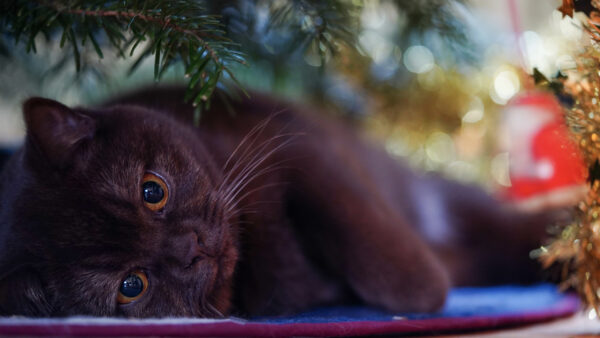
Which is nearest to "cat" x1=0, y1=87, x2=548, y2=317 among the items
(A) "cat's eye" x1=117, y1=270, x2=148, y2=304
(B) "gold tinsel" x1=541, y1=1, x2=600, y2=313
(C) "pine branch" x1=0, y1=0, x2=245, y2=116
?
(A) "cat's eye" x1=117, y1=270, x2=148, y2=304

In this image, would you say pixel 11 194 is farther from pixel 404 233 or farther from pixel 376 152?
pixel 376 152

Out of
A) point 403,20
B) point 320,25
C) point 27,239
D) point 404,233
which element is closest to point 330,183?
point 404,233

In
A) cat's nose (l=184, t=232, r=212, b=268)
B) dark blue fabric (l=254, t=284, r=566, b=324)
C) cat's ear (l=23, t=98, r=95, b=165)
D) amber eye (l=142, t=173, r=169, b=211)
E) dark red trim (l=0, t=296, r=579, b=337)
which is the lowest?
dark blue fabric (l=254, t=284, r=566, b=324)

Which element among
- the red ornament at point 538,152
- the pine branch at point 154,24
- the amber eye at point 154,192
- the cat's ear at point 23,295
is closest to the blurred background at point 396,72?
the red ornament at point 538,152

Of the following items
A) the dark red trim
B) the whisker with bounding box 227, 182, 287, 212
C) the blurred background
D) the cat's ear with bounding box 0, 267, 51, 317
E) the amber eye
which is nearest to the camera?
the dark red trim

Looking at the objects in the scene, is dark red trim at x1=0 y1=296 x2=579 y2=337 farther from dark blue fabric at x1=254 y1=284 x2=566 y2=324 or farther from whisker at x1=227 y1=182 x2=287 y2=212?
whisker at x1=227 y1=182 x2=287 y2=212

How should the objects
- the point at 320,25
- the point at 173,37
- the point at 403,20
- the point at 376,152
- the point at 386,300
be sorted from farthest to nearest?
the point at 376,152 → the point at 403,20 → the point at 386,300 → the point at 320,25 → the point at 173,37
